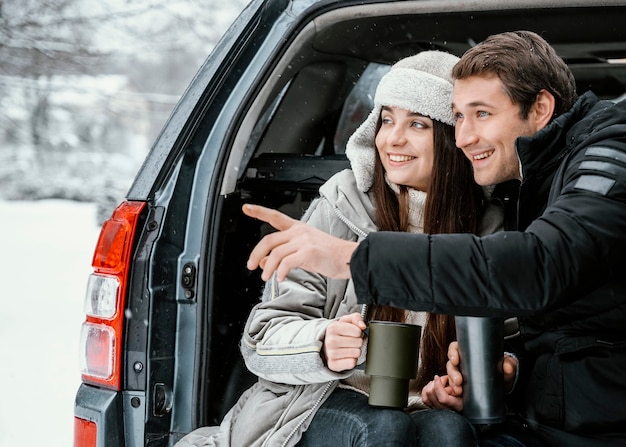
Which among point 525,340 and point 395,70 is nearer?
point 525,340

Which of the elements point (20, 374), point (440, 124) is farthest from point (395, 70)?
point (20, 374)

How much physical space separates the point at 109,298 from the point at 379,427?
0.77 metres

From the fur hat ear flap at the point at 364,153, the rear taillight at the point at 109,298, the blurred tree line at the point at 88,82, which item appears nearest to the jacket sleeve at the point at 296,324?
the fur hat ear flap at the point at 364,153

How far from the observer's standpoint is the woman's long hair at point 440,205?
2.13m

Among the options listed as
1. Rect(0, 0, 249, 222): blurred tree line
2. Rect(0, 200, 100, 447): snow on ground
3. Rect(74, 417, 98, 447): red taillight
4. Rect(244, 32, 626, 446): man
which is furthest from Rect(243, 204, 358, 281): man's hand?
Rect(0, 0, 249, 222): blurred tree line

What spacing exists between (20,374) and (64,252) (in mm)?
4454

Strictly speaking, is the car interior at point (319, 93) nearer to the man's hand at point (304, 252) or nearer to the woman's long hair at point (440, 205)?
the woman's long hair at point (440, 205)

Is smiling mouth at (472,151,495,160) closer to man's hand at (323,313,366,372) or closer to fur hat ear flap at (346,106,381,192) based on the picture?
fur hat ear flap at (346,106,381,192)

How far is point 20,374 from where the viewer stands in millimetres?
5172

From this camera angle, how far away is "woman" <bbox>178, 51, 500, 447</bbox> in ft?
6.19

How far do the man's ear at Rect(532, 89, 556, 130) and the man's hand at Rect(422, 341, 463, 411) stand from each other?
60 centimetres

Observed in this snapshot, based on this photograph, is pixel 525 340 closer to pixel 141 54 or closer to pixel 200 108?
pixel 200 108

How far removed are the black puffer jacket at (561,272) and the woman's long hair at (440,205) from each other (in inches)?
15.0

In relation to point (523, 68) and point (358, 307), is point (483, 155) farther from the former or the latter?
point (358, 307)
